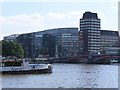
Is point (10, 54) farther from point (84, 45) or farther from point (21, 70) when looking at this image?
point (84, 45)

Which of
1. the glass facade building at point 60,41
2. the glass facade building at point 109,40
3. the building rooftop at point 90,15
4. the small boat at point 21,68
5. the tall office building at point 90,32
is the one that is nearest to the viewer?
the small boat at point 21,68

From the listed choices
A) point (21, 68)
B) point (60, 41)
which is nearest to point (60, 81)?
point (21, 68)

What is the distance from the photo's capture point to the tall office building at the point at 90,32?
177000 millimetres

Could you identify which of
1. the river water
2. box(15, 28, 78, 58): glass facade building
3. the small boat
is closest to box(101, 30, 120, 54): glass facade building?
box(15, 28, 78, 58): glass facade building

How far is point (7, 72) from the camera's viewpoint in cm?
5616

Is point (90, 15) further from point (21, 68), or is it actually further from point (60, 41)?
point (21, 68)

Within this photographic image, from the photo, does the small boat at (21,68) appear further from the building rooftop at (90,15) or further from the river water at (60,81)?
the building rooftop at (90,15)

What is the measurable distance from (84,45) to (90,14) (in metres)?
14.0

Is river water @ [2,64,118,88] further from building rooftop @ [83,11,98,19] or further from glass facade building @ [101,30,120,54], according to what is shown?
glass facade building @ [101,30,120,54]

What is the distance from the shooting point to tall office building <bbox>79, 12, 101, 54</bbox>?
177m

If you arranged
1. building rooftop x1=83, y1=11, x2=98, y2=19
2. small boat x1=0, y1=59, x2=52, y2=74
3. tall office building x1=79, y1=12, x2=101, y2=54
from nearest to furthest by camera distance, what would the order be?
small boat x1=0, y1=59, x2=52, y2=74, building rooftop x1=83, y1=11, x2=98, y2=19, tall office building x1=79, y1=12, x2=101, y2=54

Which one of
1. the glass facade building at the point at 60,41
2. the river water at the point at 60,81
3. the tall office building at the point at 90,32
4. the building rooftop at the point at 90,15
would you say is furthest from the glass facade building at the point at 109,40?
the river water at the point at 60,81

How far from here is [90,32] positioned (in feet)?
587

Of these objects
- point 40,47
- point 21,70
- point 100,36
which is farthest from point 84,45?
point 21,70
